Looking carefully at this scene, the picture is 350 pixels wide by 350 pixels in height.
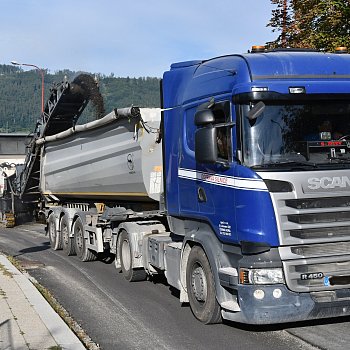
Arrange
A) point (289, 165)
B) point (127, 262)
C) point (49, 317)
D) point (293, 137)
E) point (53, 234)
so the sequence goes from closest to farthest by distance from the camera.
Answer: point (289, 165), point (293, 137), point (49, 317), point (127, 262), point (53, 234)

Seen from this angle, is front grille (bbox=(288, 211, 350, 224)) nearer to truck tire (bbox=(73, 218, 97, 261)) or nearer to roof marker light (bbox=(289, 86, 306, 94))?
roof marker light (bbox=(289, 86, 306, 94))

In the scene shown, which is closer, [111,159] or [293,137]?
[293,137]

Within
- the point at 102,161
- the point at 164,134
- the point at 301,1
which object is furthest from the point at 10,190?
the point at 164,134

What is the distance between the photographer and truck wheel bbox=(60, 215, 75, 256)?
1381 cm

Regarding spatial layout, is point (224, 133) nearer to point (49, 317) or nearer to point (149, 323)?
point (149, 323)

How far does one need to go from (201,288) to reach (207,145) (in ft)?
5.89

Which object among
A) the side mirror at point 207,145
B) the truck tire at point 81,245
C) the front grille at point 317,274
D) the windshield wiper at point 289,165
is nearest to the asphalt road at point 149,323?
the front grille at point 317,274

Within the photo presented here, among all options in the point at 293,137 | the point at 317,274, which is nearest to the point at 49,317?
the point at 317,274

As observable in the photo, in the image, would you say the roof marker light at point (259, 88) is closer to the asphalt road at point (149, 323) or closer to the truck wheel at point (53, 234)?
the asphalt road at point (149, 323)

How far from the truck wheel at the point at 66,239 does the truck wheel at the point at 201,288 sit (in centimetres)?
720

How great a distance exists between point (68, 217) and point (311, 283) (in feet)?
30.0

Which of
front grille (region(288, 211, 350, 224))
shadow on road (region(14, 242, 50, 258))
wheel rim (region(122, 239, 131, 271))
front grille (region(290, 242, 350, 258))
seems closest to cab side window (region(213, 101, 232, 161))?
front grille (region(288, 211, 350, 224))

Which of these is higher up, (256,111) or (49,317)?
(256,111)

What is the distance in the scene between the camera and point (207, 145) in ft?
20.4
